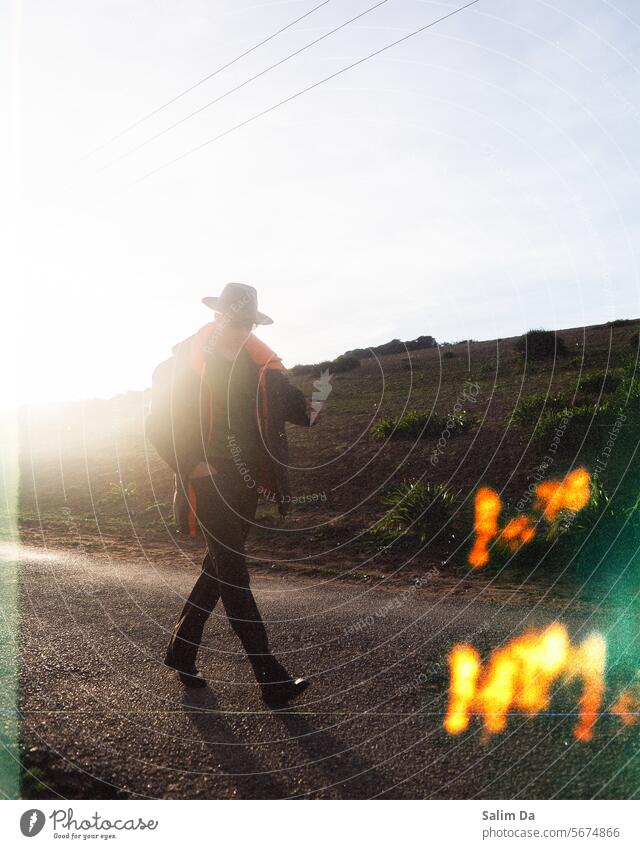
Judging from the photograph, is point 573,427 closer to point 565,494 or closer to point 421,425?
point 565,494

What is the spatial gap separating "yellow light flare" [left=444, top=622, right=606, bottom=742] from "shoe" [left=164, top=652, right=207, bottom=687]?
1.47 meters

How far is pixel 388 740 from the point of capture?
124 inches

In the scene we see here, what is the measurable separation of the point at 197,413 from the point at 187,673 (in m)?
1.58

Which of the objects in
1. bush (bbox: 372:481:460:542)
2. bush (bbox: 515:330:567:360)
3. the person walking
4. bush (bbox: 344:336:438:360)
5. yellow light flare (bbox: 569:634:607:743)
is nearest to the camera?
yellow light flare (bbox: 569:634:607:743)

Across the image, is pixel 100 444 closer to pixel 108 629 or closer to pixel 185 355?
pixel 108 629

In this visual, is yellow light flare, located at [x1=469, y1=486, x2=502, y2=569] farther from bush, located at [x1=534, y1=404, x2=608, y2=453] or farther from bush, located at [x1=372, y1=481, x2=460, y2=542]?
bush, located at [x1=534, y1=404, x2=608, y2=453]

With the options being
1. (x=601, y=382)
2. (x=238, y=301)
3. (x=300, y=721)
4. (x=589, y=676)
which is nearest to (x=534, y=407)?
(x=601, y=382)

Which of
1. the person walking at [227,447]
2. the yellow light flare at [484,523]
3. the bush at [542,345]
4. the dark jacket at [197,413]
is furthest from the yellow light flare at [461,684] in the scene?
the bush at [542,345]

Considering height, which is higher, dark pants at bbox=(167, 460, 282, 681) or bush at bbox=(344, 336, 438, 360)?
bush at bbox=(344, 336, 438, 360)

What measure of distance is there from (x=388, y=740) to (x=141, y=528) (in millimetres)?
8634

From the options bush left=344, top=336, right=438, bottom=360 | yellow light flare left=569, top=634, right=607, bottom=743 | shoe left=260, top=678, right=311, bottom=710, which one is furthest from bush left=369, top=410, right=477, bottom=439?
bush left=344, top=336, right=438, bottom=360

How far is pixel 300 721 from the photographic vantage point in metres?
3.44

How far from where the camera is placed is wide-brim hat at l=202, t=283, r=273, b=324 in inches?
156

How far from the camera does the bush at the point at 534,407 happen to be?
11.3 m
